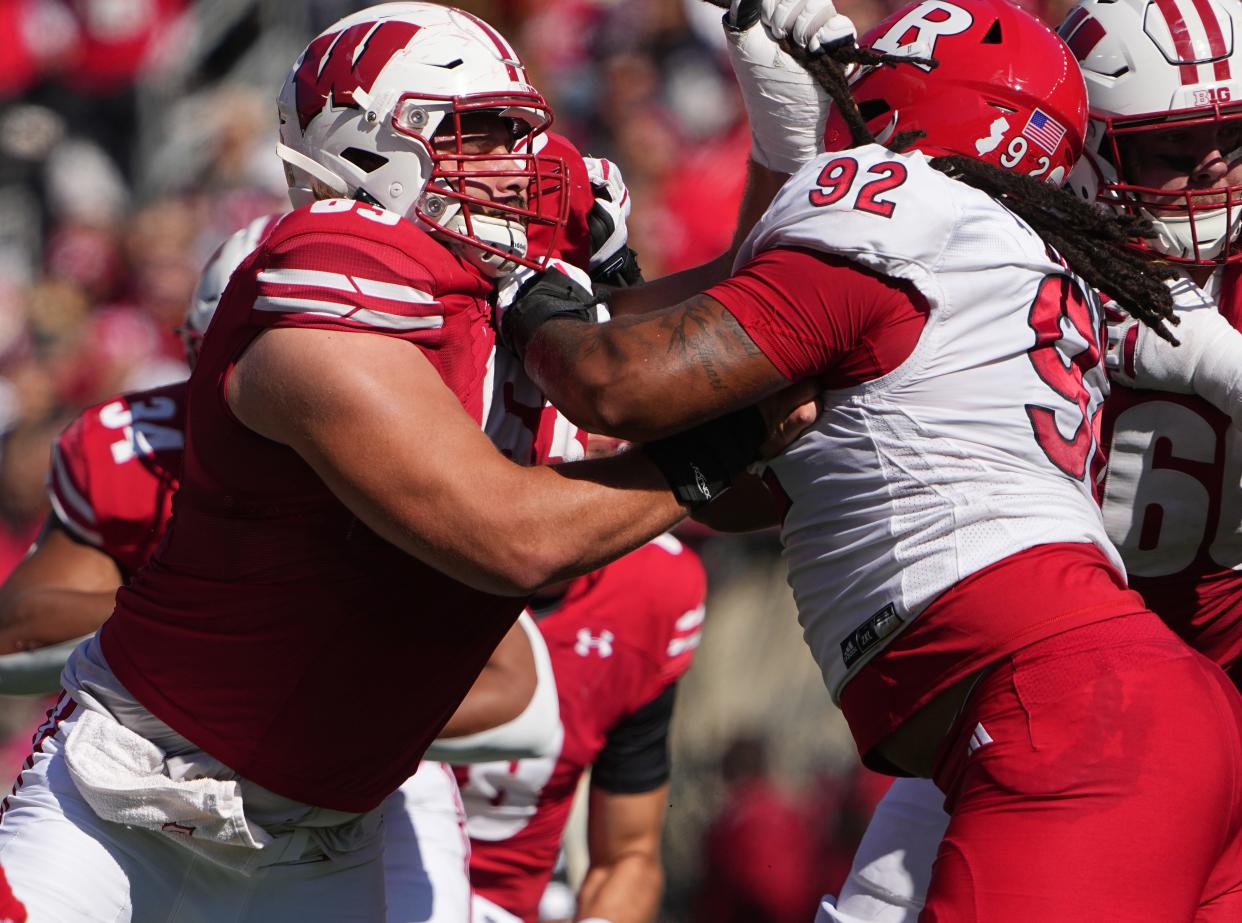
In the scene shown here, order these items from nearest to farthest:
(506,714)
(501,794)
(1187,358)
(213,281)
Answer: (1187,358)
(506,714)
(213,281)
(501,794)

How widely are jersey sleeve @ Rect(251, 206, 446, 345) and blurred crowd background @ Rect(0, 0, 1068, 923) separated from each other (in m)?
3.48

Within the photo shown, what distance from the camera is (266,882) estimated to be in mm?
2781

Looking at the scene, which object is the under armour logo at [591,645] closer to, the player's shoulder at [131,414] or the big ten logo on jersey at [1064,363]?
the player's shoulder at [131,414]

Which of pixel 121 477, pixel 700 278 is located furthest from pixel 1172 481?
pixel 121 477

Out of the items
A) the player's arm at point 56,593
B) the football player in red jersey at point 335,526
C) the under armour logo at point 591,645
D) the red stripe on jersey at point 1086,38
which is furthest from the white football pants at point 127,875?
the red stripe on jersey at point 1086,38

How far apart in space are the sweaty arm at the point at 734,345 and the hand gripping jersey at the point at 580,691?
2162 mm

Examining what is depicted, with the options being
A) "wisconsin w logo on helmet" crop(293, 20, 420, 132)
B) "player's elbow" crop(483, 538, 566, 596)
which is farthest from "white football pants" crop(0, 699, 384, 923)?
"wisconsin w logo on helmet" crop(293, 20, 420, 132)

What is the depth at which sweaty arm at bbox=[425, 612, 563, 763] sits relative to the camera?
3.47 meters

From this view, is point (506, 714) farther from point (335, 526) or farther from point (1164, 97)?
point (1164, 97)

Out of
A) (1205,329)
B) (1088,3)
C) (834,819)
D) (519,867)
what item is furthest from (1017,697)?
(834,819)

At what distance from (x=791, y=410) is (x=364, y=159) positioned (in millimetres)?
840

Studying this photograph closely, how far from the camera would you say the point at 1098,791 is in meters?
2.24

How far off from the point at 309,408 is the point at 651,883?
103 inches

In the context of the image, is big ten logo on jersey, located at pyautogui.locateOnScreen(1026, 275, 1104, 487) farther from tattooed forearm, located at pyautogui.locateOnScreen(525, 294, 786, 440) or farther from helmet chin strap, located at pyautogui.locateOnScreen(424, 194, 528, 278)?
helmet chin strap, located at pyautogui.locateOnScreen(424, 194, 528, 278)
